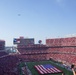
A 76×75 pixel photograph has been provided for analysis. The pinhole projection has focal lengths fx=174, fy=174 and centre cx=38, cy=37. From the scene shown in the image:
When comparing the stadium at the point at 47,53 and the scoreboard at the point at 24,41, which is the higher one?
the scoreboard at the point at 24,41

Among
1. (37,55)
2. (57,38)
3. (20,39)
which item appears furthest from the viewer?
(20,39)

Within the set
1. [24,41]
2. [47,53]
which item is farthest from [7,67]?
[24,41]

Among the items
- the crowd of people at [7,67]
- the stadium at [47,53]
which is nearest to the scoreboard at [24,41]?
the stadium at [47,53]

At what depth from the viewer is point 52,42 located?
64.6 metres

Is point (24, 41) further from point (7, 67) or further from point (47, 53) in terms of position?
point (7, 67)

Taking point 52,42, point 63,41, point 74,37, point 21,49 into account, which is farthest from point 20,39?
point 74,37

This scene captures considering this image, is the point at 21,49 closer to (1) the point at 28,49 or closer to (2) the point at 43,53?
(1) the point at 28,49

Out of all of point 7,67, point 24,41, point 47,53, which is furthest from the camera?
point 24,41

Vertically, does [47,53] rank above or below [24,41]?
below

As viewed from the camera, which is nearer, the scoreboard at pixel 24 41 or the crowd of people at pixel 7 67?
the crowd of people at pixel 7 67

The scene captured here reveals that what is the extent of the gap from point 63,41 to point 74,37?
5.38 metres

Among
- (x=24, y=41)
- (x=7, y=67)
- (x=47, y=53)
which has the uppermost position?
(x=24, y=41)

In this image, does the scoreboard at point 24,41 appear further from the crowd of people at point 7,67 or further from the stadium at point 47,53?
the crowd of people at point 7,67

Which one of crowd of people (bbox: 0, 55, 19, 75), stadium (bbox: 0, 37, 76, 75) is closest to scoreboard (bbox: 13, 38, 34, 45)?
stadium (bbox: 0, 37, 76, 75)
